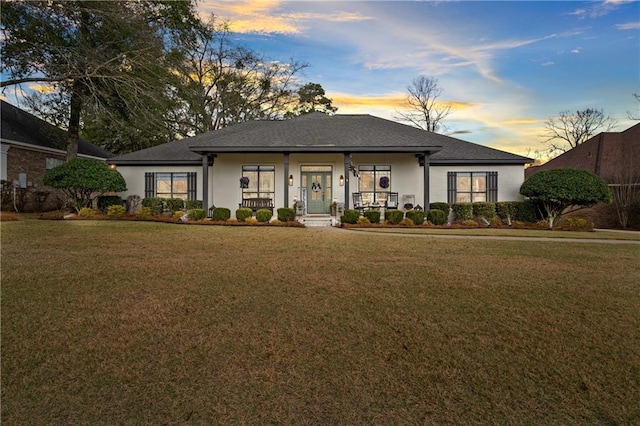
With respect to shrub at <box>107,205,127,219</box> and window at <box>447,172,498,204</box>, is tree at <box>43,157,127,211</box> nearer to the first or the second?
shrub at <box>107,205,127,219</box>

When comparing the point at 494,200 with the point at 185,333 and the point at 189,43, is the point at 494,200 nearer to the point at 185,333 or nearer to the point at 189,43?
the point at 185,333

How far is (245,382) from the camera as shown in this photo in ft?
9.49

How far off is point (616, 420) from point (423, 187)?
1504 cm

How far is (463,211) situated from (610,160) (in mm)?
12094

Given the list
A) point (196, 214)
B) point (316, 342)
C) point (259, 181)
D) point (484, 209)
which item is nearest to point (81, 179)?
point (196, 214)

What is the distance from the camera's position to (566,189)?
14.4 m

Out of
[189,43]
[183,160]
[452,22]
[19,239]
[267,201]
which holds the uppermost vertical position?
[189,43]

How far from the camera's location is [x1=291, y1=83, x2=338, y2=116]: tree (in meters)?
32.8

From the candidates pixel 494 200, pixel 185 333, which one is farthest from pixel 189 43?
pixel 185 333

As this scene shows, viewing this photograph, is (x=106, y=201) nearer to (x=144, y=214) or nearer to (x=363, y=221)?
(x=144, y=214)

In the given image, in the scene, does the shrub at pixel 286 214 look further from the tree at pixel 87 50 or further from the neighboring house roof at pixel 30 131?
the neighboring house roof at pixel 30 131

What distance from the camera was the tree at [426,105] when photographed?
31391mm

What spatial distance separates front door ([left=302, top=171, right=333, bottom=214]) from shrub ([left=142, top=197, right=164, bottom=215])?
6.59 meters

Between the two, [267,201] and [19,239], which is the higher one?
[267,201]
